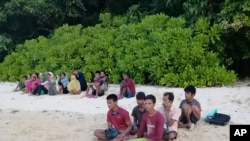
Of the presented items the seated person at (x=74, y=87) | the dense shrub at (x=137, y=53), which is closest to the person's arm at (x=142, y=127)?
the dense shrub at (x=137, y=53)

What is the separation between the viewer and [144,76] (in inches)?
598

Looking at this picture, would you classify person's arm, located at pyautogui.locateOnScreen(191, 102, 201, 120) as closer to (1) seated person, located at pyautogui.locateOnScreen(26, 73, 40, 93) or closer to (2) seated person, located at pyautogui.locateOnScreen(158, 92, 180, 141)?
(2) seated person, located at pyautogui.locateOnScreen(158, 92, 180, 141)

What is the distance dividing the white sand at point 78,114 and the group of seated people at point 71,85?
1.14ft

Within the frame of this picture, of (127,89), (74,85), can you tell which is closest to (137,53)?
(74,85)

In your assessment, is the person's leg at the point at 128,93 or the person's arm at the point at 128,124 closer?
the person's arm at the point at 128,124

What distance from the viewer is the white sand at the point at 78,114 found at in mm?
8688

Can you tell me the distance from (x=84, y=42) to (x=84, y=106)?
21.7ft

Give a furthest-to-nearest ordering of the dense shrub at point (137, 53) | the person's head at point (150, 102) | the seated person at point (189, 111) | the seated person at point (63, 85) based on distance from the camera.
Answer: the seated person at point (63, 85), the dense shrub at point (137, 53), the seated person at point (189, 111), the person's head at point (150, 102)

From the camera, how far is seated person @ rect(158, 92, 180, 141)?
7.84 meters

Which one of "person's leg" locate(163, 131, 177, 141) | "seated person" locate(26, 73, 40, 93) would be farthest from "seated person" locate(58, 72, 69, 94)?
"person's leg" locate(163, 131, 177, 141)

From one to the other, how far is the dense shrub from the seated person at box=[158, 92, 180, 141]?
18.4 ft

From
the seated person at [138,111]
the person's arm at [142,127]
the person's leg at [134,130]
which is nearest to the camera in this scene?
the person's arm at [142,127]

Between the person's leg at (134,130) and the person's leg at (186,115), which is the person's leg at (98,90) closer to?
the person's leg at (186,115)

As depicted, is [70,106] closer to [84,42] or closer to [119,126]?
[119,126]
